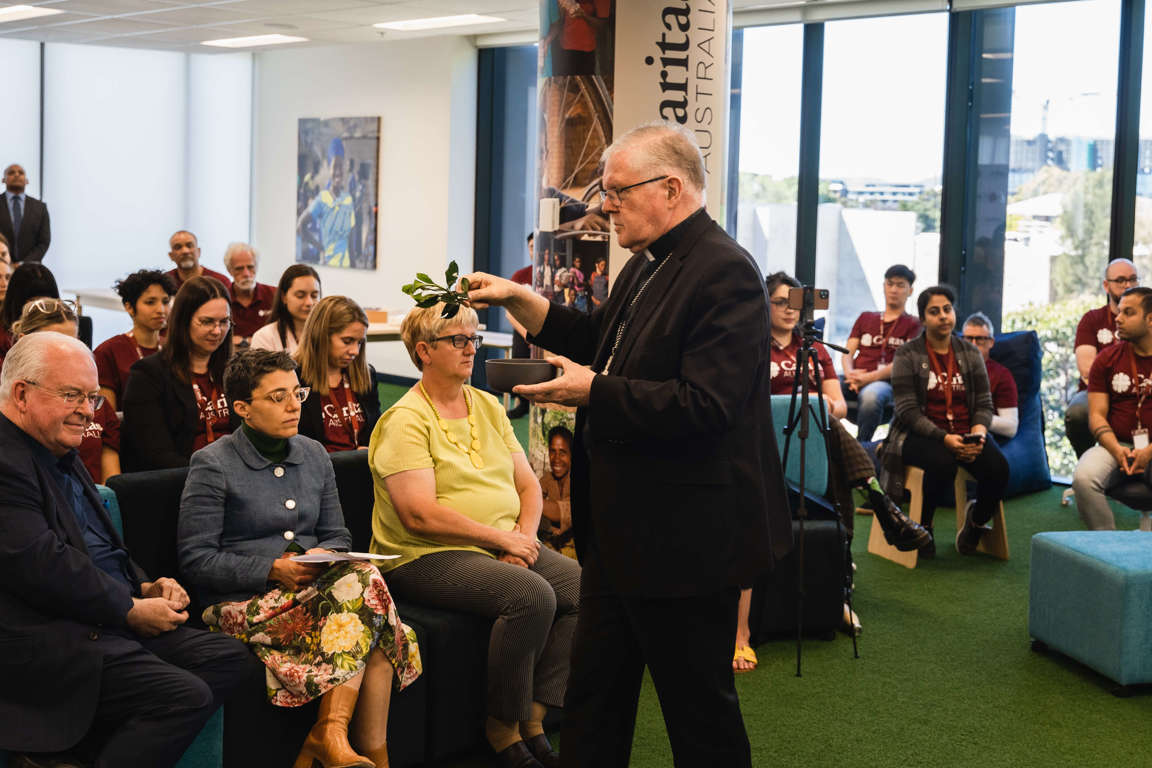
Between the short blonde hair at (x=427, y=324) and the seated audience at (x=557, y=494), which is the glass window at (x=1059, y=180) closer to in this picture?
the seated audience at (x=557, y=494)

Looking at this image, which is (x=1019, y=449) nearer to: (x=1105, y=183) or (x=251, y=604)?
(x=1105, y=183)

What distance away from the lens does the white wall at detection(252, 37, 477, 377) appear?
11062 mm

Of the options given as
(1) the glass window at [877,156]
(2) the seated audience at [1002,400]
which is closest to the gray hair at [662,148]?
(2) the seated audience at [1002,400]

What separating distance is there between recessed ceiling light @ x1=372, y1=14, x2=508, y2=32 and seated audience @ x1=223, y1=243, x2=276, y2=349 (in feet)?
9.31

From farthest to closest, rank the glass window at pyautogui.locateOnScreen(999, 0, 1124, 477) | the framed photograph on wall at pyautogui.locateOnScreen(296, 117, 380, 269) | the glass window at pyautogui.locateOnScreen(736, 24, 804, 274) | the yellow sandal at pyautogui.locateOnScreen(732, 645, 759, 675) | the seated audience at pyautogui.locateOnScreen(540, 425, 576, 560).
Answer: the framed photograph on wall at pyautogui.locateOnScreen(296, 117, 380, 269) → the glass window at pyautogui.locateOnScreen(736, 24, 804, 274) → the glass window at pyautogui.locateOnScreen(999, 0, 1124, 477) → the seated audience at pyautogui.locateOnScreen(540, 425, 576, 560) → the yellow sandal at pyautogui.locateOnScreen(732, 645, 759, 675)

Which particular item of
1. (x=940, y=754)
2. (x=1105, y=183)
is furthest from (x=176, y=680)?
(x=1105, y=183)

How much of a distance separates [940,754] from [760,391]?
5.61ft

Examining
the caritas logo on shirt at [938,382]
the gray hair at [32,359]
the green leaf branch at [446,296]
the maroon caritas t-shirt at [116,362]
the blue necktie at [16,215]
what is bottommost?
the caritas logo on shirt at [938,382]

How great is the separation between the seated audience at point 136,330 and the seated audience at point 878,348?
4.09 m

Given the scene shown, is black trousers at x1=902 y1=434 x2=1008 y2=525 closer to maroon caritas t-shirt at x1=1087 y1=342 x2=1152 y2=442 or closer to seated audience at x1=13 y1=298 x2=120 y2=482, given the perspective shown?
maroon caritas t-shirt at x1=1087 y1=342 x2=1152 y2=442

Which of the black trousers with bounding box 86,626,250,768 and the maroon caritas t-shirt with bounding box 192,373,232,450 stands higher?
the maroon caritas t-shirt with bounding box 192,373,232,450

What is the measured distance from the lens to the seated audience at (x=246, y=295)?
7.32 metres

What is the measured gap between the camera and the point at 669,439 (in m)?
2.24

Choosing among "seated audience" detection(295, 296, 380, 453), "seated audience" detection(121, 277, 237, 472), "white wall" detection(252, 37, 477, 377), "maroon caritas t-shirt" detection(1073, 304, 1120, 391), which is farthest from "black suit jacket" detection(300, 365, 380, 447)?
"white wall" detection(252, 37, 477, 377)
